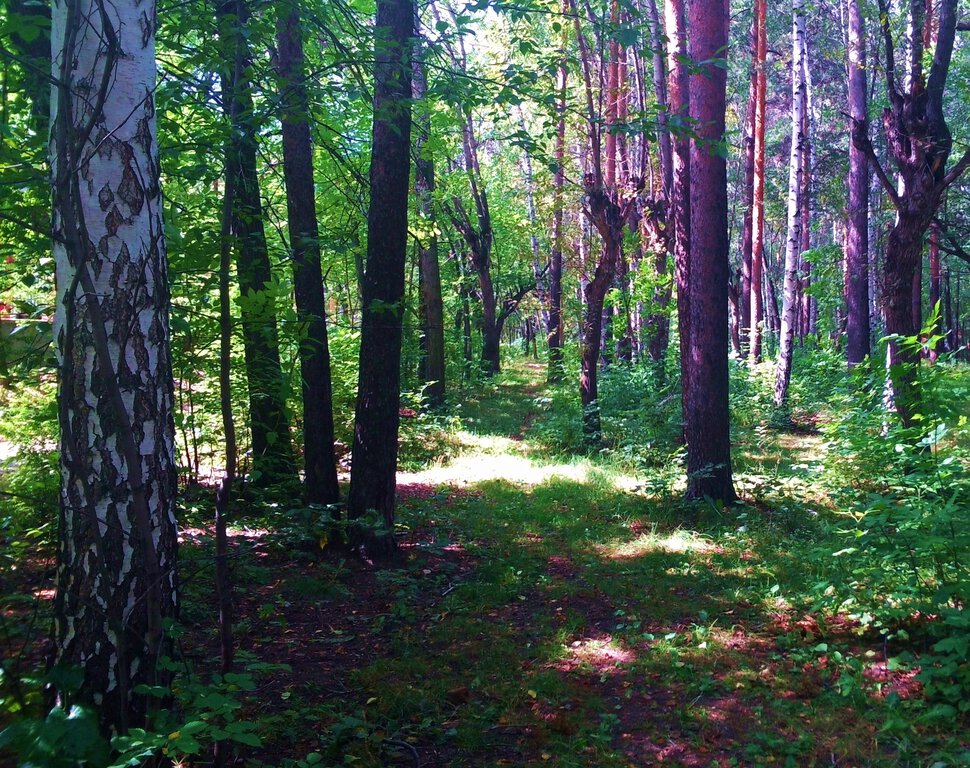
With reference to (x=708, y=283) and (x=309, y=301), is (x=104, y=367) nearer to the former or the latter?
(x=309, y=301)

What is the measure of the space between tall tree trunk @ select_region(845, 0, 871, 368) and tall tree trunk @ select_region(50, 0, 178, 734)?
1328cm

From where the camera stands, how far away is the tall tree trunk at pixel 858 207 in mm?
13719

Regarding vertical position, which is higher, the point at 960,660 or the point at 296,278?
the point at 296,278

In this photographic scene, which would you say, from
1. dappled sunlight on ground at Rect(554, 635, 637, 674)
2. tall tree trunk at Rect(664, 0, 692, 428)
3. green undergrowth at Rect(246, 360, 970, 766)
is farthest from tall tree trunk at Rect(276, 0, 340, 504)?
tall tree trunk at Rect(664, 0, 692, 428)

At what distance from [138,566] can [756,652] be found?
12.6ft

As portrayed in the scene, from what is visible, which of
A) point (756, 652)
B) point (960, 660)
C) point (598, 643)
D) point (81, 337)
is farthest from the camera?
point (598, 643)

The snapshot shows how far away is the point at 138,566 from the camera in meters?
2.65

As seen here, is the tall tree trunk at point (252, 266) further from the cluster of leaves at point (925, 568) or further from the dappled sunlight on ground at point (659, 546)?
the cluster of leaves at point (925, 568)

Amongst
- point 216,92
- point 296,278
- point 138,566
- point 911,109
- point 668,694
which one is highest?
point 911,109

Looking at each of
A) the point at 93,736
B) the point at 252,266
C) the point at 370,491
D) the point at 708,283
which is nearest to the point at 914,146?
the point at 708,283

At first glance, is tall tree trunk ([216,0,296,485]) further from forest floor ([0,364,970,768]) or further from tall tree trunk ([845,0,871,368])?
tall tree trunk ([845,0,871,368])

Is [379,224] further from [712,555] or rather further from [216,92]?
[712,555]

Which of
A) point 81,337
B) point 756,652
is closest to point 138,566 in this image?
point 81,337

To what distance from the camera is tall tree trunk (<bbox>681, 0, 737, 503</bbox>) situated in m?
8.16
